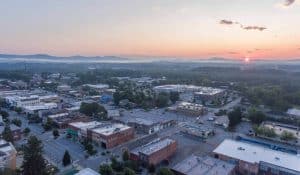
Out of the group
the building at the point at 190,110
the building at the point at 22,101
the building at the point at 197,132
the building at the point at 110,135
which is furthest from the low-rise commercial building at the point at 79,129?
the building at the point at 22,101

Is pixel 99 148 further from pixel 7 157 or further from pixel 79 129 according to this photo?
pixel 7 157

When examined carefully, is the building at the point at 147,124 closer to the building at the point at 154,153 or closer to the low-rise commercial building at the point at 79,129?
the low-rise commercial building at the point at 79,129

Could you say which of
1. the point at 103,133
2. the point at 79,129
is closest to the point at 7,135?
the point at 79,129

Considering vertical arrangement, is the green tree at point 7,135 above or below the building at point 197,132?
above

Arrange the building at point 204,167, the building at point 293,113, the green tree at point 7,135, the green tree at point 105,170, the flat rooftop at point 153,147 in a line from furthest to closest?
1. the building at point 293,113
2. the green tree at point 7,135
3. the flat rooftop at point 153,147
4. the green tree at point 105,170
5. the building at point 204,167

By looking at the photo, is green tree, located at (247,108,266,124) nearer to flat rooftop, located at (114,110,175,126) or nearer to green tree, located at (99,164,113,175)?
flat rooftop, located at (114,110,175,126)

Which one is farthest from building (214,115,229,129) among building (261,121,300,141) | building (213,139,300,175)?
building (213,139,300,175)

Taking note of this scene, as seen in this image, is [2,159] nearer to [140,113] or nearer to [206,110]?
[140,113]

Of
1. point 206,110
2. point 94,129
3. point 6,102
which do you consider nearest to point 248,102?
point 206,110
